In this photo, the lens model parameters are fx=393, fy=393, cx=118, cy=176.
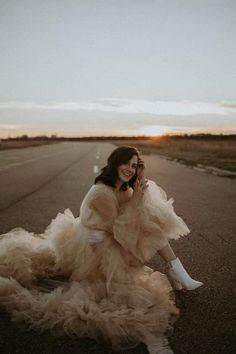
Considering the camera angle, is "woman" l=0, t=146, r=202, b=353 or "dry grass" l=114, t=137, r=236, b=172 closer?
"woman" l=0, t=146, r=202, b=353

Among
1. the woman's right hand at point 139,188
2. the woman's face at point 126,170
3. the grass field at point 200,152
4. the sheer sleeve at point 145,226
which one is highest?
the woman's face at point 126,170

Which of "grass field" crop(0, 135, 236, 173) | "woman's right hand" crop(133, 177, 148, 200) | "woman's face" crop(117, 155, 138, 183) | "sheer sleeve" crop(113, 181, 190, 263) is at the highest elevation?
"woman's face" crop(117, 155, 138, 183)

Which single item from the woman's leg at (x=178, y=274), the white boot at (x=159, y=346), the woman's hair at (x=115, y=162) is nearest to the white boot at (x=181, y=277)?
the woman's leg at (x=178, y=274)

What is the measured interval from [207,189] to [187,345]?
859cm

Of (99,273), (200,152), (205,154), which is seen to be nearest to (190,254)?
(99,273)

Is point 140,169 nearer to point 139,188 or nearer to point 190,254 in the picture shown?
point 139,188

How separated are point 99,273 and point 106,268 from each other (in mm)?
141

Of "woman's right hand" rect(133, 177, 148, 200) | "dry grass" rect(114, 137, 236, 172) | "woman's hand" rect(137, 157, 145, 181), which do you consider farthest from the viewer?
"dry grass" rect(114, 137, 236, 172)

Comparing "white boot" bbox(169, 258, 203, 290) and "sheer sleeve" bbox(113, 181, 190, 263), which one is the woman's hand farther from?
"white boot" bbox(169, 258, 203, 290)

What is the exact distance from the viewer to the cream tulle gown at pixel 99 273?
3066 millimetres

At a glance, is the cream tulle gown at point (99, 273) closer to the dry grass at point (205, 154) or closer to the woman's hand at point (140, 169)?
the woman's hand at point (140, 169)

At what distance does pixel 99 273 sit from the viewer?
143 inches

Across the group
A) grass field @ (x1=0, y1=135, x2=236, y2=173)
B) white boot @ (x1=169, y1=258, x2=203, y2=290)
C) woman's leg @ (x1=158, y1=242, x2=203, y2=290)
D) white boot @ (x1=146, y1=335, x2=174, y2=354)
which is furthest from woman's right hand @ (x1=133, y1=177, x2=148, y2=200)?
grass field @ (x1=0, y1=135, x2=236, y2=173)

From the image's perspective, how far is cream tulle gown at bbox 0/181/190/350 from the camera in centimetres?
307
